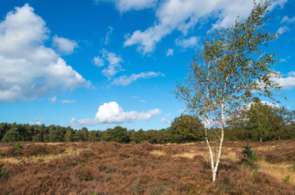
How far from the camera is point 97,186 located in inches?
454

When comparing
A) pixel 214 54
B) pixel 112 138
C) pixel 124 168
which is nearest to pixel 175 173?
pixel 124 168

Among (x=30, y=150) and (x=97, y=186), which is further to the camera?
(x=30, y=150)

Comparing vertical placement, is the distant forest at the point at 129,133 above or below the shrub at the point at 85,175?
above

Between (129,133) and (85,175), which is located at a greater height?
(129,133)

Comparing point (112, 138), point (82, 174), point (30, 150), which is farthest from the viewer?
point (112, 138)

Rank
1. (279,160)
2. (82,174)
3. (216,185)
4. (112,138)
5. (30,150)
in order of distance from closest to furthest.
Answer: (216,185), (82,174), (279,160), (30,150), (112,138)

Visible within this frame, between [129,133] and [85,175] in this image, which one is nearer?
[85,175]

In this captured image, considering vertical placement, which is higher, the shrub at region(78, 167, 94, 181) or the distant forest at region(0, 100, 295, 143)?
the distant forest at region(0, 100, 295, 143)

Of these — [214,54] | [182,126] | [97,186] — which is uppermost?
[214,54]

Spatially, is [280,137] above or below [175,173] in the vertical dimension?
above

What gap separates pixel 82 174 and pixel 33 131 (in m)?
82.2

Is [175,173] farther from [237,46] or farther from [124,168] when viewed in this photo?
[237,46]

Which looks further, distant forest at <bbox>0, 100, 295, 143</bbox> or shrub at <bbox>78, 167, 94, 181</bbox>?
distant forest at <bbox>0, 100, 295, 143</bbox>

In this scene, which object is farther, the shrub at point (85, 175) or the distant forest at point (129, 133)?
the distant forest at point (129, 133)
